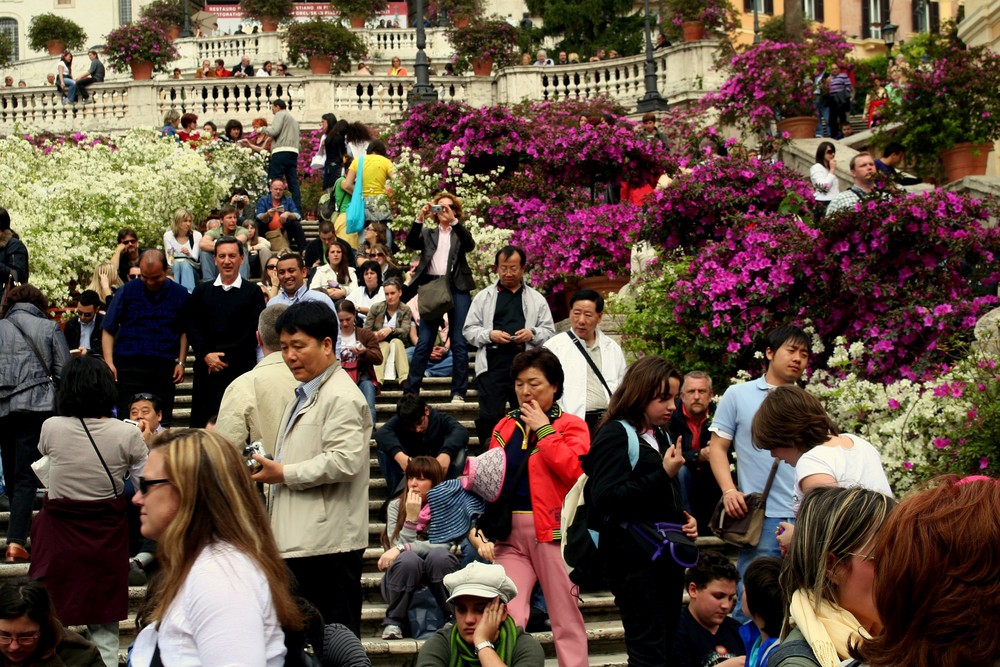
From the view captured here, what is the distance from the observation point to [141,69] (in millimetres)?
35062

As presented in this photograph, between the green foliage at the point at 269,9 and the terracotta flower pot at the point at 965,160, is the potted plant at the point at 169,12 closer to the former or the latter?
the green foliage at the point at 269,9

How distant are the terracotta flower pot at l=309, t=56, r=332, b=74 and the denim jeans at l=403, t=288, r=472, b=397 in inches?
949

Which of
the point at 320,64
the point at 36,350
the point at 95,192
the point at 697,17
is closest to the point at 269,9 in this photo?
the point at 320,64

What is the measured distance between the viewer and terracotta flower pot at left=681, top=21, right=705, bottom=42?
1156 inches

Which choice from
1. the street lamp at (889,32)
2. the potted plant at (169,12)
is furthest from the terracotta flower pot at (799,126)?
the potted plant at (169,12)

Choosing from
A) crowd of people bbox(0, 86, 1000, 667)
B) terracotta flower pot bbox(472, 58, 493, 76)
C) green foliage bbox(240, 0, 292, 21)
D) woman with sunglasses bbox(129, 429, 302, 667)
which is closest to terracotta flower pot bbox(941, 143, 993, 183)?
crowd of people bbox(0, 86, 1000, 667)

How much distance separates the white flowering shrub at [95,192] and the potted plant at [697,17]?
11004 mm

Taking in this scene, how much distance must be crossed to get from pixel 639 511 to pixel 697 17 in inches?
954

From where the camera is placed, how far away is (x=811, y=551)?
3822 millimetres

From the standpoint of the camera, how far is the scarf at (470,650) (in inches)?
242

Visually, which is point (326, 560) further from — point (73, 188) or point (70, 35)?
point (70, 35)

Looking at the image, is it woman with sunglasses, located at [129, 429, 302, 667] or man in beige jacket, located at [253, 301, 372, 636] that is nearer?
woman with sunglasses, located at [129, 429, 302, 667]

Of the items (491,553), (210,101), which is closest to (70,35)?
(210,101)

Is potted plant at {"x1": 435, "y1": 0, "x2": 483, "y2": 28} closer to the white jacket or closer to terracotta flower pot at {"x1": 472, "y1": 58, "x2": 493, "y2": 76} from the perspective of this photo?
terracotta flower pot at {"x1": 472, "y1": 58, "x2": 493, "y2": 76}
